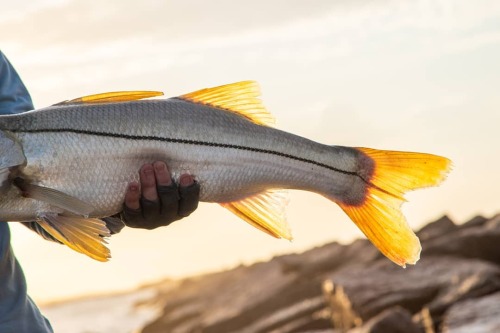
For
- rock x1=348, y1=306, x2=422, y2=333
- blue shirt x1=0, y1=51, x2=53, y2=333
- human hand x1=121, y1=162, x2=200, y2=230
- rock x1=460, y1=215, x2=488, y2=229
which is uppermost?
human hand x1=121, y1=162, x2=200, y2=230

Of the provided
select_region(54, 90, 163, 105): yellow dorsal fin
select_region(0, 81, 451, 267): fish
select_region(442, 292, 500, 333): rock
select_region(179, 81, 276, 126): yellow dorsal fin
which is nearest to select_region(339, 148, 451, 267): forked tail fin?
select_region(0, 81, 451, 267): fish

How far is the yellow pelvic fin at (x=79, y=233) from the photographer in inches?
151

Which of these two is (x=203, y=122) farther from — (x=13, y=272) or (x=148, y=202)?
(x=13, y=272)

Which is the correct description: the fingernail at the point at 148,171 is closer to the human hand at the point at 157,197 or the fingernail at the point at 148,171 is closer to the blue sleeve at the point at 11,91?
the human hand at the point at 157,197

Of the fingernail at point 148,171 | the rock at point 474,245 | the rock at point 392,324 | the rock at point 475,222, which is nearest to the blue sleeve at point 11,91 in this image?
the fingernail at point 148,171

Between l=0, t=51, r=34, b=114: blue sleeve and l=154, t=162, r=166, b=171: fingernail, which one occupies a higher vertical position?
l=0, t=51, r=34, b=114: blue sleeve

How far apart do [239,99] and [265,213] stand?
610 mm

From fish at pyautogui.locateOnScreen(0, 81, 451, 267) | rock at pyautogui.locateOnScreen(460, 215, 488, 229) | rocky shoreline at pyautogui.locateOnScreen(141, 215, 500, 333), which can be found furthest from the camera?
rock at pyautogui.locateOnScreen(460, 215, 488, 229)

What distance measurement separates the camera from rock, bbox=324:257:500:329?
11281mm

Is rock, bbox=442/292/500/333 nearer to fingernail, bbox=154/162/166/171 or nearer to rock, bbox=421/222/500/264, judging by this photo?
rock, bbox=421/222/500/264

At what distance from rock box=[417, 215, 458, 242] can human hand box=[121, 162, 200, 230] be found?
47.0 ft

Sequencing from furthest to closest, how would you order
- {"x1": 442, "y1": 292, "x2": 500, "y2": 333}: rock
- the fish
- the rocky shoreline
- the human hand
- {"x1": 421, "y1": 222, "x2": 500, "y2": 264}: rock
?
1. {"x1": 421, "y1": 222, "x2": 500, "y2": 264}: rock
2. the rocky shoreline
3. {"x1": 442, "y1": 292, "x2": 500, "y2": 333}: rock
4. the human hand
5. the fish

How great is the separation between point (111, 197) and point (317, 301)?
12.7m

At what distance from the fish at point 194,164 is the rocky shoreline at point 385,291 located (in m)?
4.69
